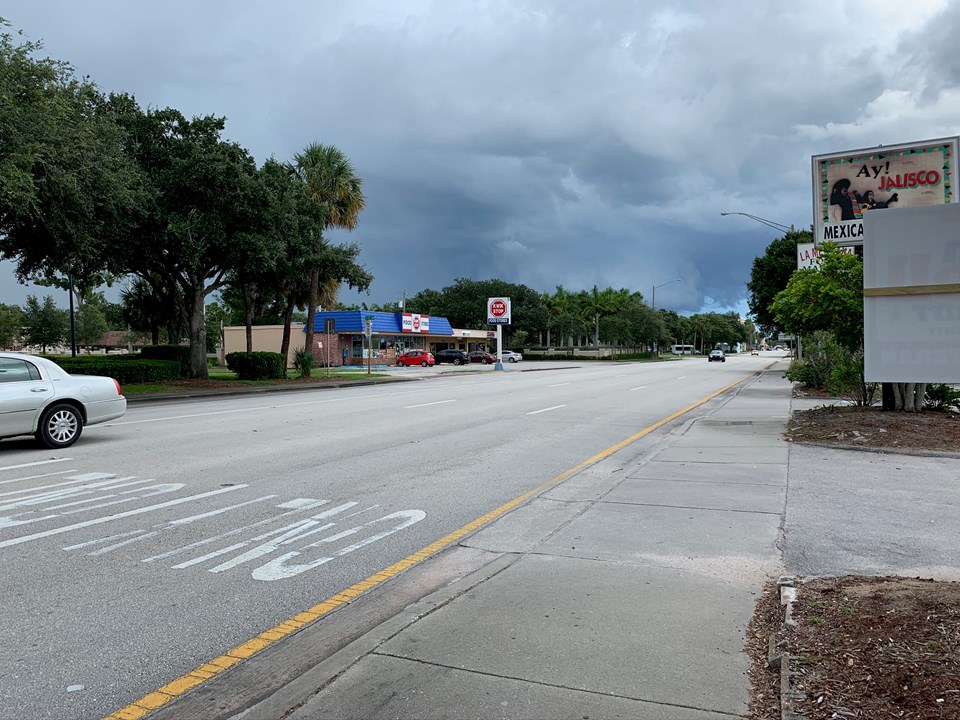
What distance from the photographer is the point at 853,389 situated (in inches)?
612

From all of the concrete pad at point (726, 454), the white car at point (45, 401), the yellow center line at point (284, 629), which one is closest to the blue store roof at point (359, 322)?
the white car at point (45, 401)

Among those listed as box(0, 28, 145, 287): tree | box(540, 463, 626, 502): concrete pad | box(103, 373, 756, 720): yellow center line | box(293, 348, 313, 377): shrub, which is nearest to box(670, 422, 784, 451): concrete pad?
box(540, 463, 626, 502): concrete pad

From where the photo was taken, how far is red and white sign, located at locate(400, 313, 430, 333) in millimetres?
69125

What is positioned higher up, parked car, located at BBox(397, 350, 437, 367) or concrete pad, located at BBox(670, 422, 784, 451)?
parked car, located at BBox(397, 350, 437, 367)

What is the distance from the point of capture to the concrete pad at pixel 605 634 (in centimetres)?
360

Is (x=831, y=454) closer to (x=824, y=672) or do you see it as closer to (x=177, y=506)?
(x=824, y=672)

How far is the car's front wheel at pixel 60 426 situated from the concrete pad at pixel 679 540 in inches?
331

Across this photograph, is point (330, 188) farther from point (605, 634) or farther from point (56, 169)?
point (605, 634)

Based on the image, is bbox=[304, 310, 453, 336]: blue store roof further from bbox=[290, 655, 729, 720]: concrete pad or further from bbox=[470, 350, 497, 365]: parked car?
bbox=[290, 655, 729, 720]: concrete pad

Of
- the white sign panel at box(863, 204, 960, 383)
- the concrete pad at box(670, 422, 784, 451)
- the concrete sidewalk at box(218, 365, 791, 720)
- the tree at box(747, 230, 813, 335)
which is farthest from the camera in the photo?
the tree at box(747, 230, 813, 335)

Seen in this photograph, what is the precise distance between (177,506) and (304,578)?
2.73 meters

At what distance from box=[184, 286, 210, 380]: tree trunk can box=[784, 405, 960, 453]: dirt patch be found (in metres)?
23.9

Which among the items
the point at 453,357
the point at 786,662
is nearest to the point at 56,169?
the point at 786,662

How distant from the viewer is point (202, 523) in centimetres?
679
